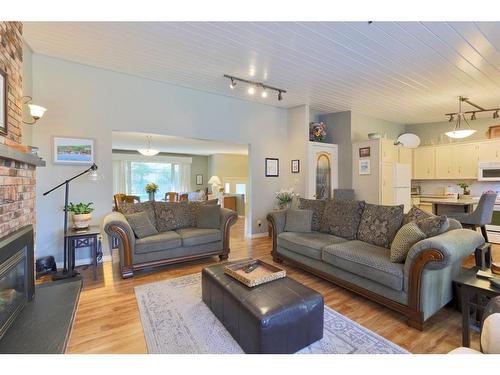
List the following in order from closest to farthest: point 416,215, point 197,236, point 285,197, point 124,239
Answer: point 416,215
point 124,239
point 197,236
point 285,197

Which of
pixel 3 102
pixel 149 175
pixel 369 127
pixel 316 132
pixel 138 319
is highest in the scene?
pixel 369 127

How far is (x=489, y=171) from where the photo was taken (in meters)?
5.18

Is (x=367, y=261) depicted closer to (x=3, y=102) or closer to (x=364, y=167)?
(x=3, y=102)

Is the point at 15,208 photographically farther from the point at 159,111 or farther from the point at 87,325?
the point at 159,111

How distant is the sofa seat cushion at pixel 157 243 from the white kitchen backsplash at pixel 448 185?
6450 mm

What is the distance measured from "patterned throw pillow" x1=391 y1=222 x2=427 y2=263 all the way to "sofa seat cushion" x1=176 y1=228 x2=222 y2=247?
2285mm

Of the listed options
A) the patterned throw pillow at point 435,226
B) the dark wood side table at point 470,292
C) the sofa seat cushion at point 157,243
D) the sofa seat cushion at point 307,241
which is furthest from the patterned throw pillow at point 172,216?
the dark wood side table at point 470,292

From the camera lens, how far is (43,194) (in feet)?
10.1

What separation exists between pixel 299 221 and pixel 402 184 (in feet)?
11.2

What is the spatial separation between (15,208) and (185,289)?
164 centimetres

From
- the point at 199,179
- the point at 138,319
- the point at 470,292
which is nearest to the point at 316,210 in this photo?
the point at 470,292

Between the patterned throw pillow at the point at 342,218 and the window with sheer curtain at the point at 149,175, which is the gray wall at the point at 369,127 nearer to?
the patterned throw pillow at the point at 342,218

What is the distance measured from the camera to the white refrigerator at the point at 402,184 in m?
5.38
